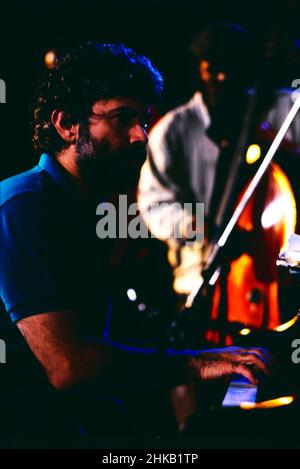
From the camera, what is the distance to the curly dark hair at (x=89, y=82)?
1.96 meters

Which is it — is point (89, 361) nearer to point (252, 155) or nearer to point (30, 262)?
point (30, 262)

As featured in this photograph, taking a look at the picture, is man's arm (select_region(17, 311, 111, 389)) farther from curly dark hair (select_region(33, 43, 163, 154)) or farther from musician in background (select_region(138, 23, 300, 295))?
musician in background (select_region(138, 23, 300, 295))

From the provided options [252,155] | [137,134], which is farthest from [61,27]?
[252,155]

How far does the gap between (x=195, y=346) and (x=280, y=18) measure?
1.41m

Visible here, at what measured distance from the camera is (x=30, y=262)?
1.55m

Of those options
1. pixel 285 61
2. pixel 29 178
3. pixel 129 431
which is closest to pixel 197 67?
pixel 285 61

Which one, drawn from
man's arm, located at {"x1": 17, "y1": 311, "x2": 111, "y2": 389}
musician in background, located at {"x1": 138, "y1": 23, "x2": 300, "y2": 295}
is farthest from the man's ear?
musician in background, located at {"x1": 138, "y1": 23, "x2": 300, "y2": 295}

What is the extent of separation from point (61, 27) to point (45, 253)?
147cm

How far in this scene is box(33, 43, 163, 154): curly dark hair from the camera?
6.41 ft

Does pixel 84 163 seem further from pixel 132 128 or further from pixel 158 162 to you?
pixel 158 162

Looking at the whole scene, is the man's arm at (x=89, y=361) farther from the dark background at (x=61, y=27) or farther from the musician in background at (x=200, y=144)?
the dark background at (x=61, y=27)

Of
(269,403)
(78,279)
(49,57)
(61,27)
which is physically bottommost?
(269,403)

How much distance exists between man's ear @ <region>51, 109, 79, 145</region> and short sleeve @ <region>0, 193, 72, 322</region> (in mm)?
460

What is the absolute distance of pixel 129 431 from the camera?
1.71m
